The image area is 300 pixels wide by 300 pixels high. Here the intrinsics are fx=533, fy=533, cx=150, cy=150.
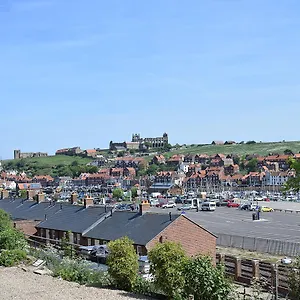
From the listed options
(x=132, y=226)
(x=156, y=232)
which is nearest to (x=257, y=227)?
(x=132, y=226)

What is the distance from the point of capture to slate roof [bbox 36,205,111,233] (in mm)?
37438

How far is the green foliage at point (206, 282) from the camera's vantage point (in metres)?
14.2

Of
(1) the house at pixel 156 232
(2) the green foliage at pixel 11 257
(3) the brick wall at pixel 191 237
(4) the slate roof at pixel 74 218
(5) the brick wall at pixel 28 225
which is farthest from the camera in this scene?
(5) the brick wall at pixel 28 225

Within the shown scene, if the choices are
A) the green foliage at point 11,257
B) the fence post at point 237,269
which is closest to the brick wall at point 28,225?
the green foliage at point 11,257

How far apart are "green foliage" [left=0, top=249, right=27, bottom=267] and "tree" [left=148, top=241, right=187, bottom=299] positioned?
7291 mm

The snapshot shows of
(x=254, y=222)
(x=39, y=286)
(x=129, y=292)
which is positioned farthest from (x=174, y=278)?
(x=254, y=222)

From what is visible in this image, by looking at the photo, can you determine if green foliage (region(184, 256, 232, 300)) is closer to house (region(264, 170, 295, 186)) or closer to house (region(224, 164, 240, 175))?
house (region(264, 170, 295, 186))

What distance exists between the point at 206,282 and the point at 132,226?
62.1ft

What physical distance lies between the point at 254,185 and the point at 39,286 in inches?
5787

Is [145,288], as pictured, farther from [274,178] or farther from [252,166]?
[252,166]

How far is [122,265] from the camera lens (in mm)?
17297

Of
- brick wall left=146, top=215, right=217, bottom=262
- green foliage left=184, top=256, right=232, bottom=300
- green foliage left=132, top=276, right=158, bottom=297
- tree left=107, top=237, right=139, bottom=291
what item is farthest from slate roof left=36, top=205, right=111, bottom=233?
green foliage left=184, top=256, right=232, bottom=300

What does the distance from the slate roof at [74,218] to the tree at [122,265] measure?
1881 centimetres

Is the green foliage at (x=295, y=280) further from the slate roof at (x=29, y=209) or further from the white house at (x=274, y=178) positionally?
the white house at (x=274, y=178)
